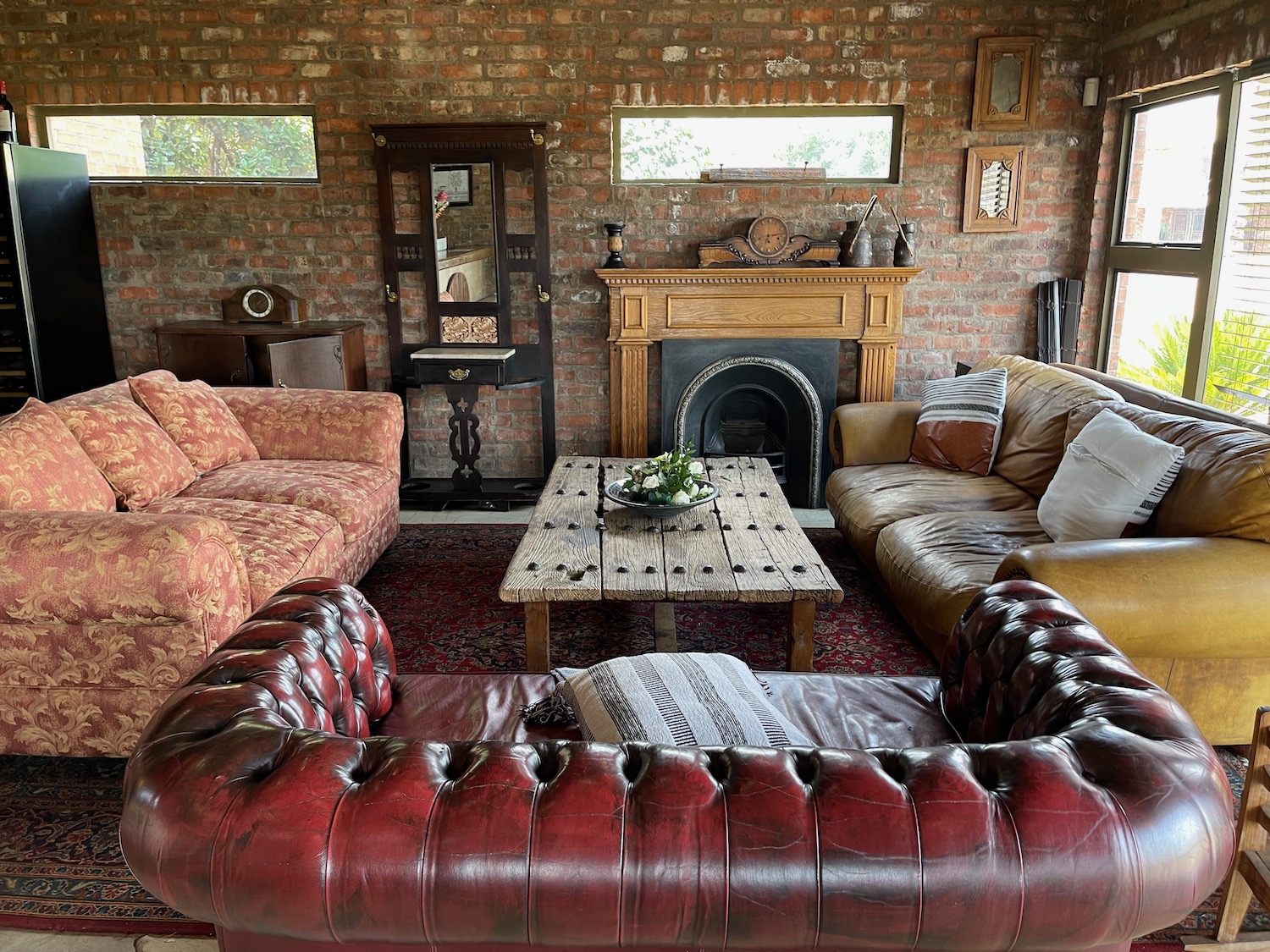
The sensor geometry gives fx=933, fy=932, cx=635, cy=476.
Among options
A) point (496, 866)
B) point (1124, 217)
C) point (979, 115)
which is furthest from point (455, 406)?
point (496, 866)

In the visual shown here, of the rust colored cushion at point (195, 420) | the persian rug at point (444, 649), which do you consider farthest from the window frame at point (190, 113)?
the persian rug at point (444, 649)

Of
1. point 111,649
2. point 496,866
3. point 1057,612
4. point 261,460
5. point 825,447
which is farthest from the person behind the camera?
point 825,447

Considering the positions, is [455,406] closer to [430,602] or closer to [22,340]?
[430,602]

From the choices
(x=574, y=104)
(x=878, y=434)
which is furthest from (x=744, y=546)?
(x=574, y=104)

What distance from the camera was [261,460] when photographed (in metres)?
3.87

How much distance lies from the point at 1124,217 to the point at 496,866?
485 centimetres

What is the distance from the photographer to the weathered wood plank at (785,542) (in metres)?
2.54

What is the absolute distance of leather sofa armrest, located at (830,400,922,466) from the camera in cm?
417

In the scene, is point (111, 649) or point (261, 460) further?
point (261, 460)

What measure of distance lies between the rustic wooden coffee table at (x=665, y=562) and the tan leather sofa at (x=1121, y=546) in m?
0.41

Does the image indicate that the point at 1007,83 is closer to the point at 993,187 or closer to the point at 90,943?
the point at 993,187

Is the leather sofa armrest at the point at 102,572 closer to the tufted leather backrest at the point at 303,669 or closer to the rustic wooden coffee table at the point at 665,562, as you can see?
the tufted leather backrest at the point at 303,669

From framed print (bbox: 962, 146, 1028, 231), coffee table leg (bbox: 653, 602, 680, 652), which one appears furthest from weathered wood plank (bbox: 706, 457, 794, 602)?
framed print (bbox: 962, 146, 1028, 231)

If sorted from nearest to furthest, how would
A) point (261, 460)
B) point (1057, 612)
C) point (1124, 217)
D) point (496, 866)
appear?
point (496, 866) < point (1057, 612) < point (261, 460) < point (1124, 217)
